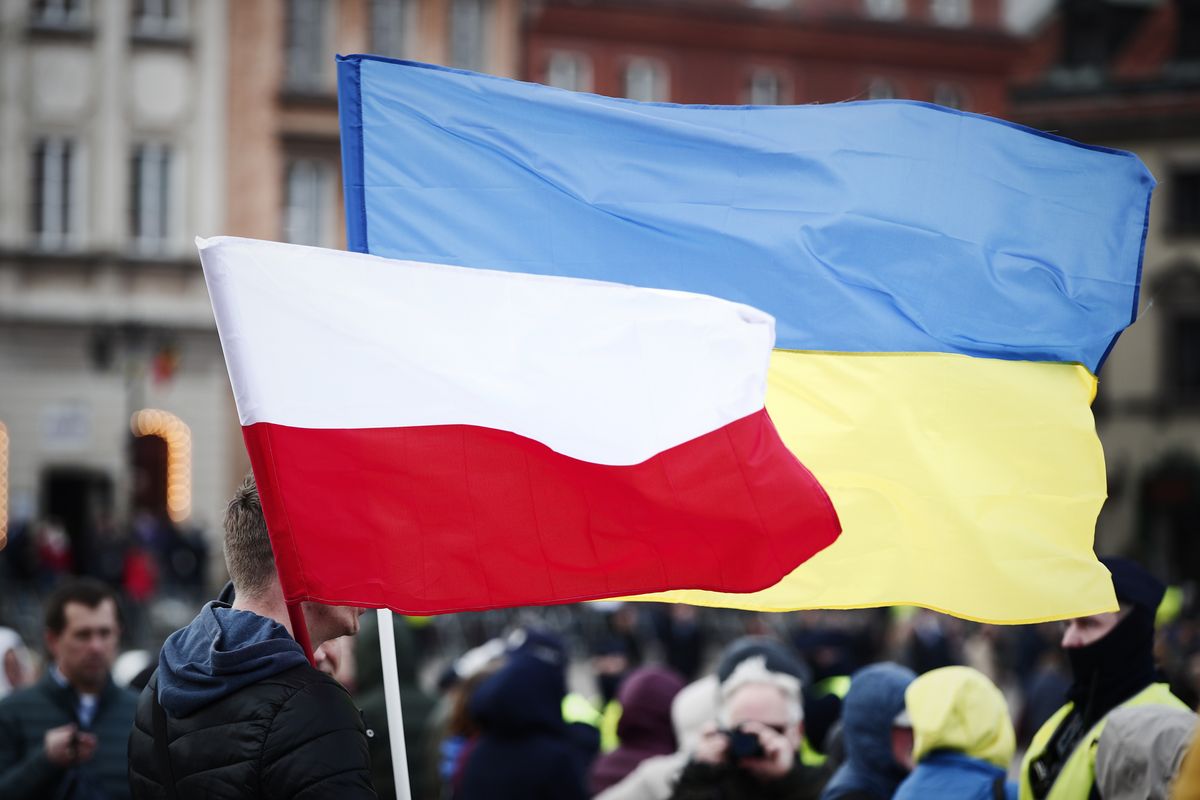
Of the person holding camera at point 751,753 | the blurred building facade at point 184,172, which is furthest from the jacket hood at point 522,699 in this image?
the blurred building facade at point 184,172

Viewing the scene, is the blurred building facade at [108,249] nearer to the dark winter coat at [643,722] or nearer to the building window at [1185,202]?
the building window at [1185,202]

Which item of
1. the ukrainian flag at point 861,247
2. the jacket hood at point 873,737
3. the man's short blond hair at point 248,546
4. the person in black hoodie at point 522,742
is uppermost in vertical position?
the ukrainian flag at point 861,247

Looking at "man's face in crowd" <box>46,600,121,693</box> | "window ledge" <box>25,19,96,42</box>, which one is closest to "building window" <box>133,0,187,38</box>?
"window ledge" <box>25,19,96,42</box>

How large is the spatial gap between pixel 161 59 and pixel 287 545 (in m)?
33.5

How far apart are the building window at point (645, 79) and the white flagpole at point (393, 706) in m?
40.1

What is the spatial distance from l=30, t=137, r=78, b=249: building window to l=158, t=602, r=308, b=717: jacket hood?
3250cm

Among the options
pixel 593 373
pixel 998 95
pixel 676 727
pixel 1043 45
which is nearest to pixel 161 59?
pixel 998 95

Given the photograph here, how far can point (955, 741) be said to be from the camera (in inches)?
202

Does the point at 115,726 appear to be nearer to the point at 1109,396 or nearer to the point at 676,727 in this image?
the point at 676,727

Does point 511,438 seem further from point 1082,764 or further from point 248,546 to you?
point 1082,764

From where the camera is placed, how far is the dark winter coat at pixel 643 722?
723cm

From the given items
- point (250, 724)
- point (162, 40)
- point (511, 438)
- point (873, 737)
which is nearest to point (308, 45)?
point (162, 40)

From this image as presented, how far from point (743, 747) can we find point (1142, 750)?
1598mm

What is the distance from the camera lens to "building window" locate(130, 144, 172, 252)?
3506cm
